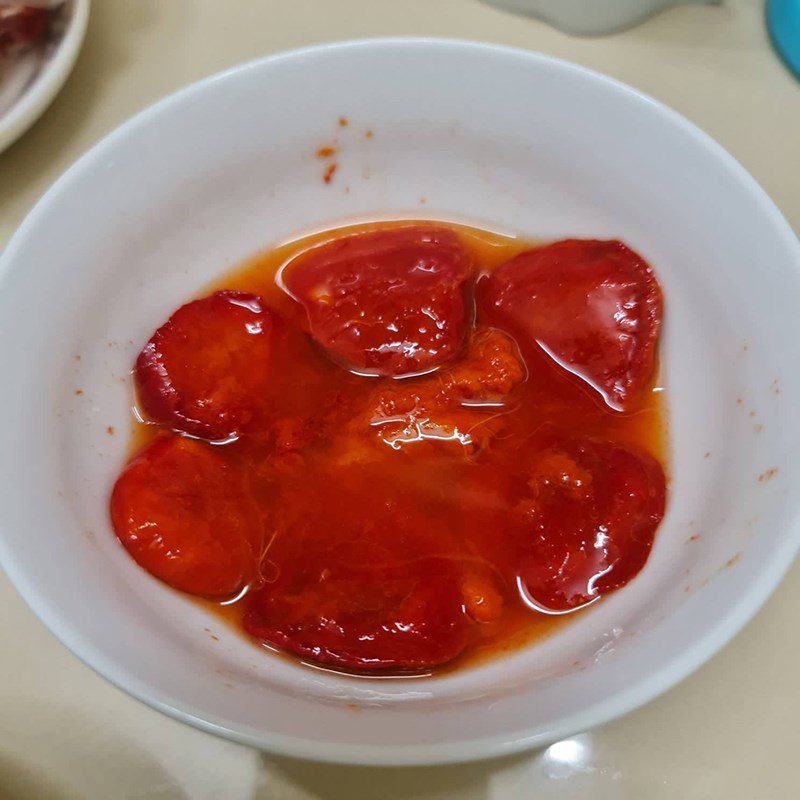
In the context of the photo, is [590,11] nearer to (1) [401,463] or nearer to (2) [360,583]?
(1) [401,463]

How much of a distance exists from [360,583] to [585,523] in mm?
295

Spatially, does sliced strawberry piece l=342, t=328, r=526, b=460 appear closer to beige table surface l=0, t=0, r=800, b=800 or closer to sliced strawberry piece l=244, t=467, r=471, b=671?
sliced strawberry piece l=244, t=467, r=471, b=671

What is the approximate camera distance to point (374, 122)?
1107mm

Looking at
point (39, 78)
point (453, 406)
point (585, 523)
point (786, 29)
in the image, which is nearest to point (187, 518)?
point (453, 406)

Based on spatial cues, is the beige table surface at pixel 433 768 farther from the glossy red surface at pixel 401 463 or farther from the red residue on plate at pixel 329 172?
the red residue on plate at pixel 329 172

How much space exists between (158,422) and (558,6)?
0.95m

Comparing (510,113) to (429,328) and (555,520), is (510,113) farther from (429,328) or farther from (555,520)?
(555,520)

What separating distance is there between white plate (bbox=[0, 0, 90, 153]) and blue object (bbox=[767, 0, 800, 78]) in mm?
1148

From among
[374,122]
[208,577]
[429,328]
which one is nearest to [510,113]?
[374,122]

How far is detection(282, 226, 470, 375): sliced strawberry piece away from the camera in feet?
3.63

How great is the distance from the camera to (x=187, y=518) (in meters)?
0.95

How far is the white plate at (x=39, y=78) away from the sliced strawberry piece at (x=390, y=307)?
0.49m

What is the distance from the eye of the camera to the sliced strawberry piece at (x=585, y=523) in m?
0.94

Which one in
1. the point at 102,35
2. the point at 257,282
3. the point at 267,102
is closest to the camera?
the point at 267,102
